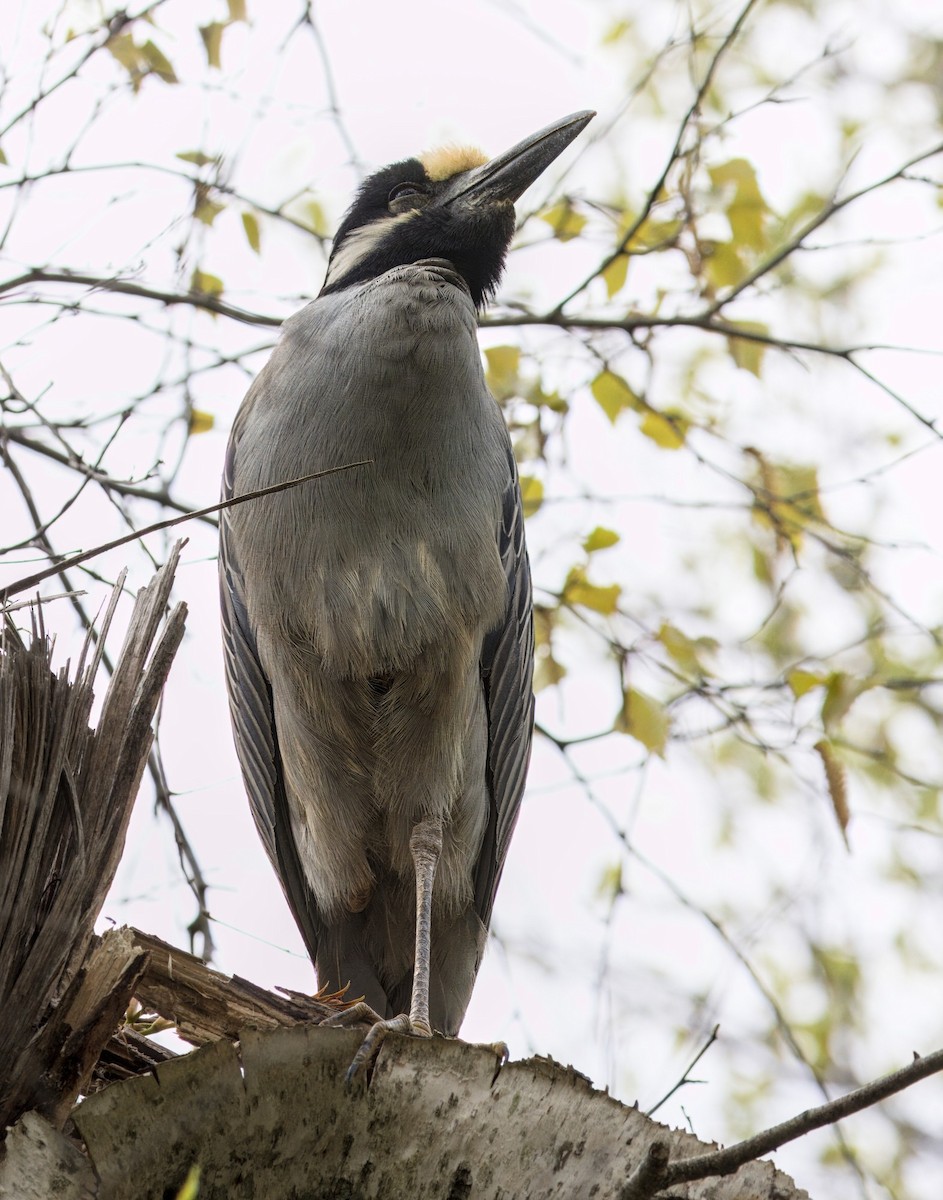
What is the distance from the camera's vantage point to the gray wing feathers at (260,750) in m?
4.11

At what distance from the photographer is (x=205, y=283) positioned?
16.3 feet

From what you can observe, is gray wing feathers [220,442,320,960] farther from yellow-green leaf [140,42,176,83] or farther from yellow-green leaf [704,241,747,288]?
yellow-green leaf [704,241,747,288]

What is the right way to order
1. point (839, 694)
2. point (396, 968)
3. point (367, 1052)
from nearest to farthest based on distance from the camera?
point (367, 1052) < point (396, 968) < point (839, 694)

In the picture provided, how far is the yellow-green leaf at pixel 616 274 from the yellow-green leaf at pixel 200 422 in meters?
1.59

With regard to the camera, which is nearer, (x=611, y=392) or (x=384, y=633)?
(x=384, y=633)

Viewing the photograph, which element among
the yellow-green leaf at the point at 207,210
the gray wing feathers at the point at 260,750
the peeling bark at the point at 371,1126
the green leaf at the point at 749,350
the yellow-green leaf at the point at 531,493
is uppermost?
the green leaf at the point at 749,350

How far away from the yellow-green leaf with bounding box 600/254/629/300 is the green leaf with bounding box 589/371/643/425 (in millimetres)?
432

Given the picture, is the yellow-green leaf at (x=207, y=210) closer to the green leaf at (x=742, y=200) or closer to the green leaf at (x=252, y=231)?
the green leaf at (x=252, y=231)

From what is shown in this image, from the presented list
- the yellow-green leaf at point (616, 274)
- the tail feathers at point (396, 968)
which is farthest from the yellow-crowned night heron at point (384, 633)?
the yellow-green leaf at point (616, 274)

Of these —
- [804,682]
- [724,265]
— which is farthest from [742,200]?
[804,682]

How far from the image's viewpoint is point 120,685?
254 centimetres

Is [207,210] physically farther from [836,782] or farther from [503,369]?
[836,782]

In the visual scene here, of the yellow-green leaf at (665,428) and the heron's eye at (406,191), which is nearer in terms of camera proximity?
the heron's eye at (406,191)

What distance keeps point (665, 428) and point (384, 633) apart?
2155 mm
